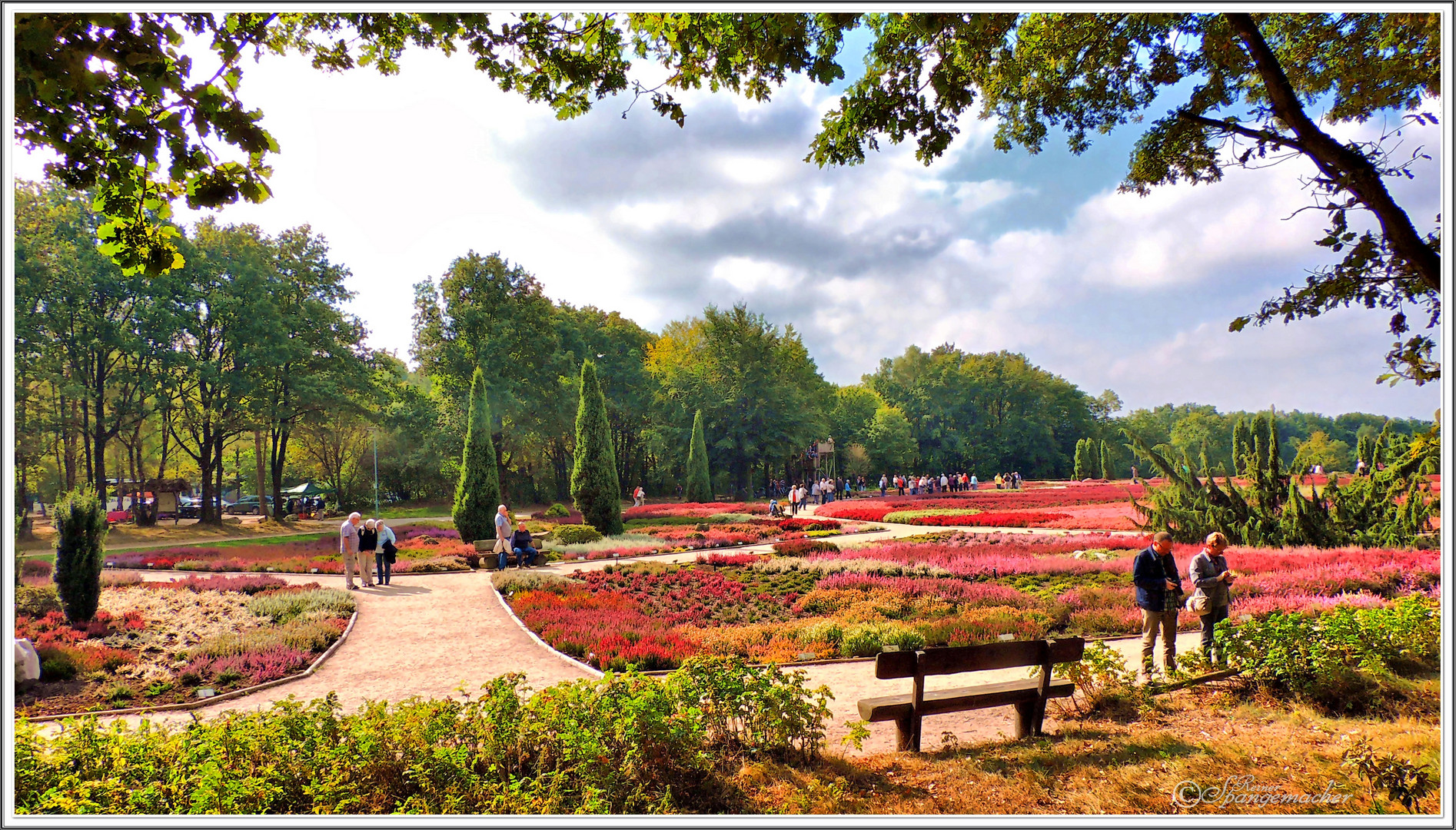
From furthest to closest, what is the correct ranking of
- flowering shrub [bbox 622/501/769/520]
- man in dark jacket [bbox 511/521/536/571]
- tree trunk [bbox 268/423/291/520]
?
flowering shrub [bbox 622/501/769/520] < tree trunk [bbox 268/423/291/520] < man in dark jacket [bbox 511/521/536/571]

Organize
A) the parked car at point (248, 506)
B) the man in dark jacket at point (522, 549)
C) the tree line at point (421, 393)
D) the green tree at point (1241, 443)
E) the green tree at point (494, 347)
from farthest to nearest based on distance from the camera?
1. the parked car at point (248, 506)
2. the green tree at point (494, 347)
3. the tree line at point (421, 393)
4. the man in dark jacket at point (522, 549)
5. the green tree at point (1241, 443)

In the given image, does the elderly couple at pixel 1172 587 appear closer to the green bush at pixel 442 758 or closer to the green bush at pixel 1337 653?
the green bush at pixel 1337 653

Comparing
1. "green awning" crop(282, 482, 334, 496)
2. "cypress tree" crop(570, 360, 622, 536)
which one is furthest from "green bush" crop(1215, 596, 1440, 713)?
"green awning" crop(282, 482, 334, 496)

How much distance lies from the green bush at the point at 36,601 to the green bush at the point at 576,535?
9.98m

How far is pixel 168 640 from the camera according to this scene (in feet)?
23.3

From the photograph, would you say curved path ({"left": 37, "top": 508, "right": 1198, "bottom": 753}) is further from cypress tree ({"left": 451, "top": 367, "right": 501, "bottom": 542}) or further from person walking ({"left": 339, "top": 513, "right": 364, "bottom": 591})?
cypress tree ({"left": 451, "top": 367, "right": 501, "bottom": 542})

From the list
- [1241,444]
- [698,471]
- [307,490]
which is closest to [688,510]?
[698,471]

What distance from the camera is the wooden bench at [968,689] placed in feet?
12.8

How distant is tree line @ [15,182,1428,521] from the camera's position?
14758 millimetres

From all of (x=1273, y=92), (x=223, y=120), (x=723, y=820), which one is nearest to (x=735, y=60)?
(x=223, y=120)

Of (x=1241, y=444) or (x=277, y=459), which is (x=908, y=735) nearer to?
(x=1241, y=444)

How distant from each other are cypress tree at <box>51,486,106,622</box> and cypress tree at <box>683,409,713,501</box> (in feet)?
94.0

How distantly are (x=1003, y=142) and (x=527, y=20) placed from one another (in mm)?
4187
